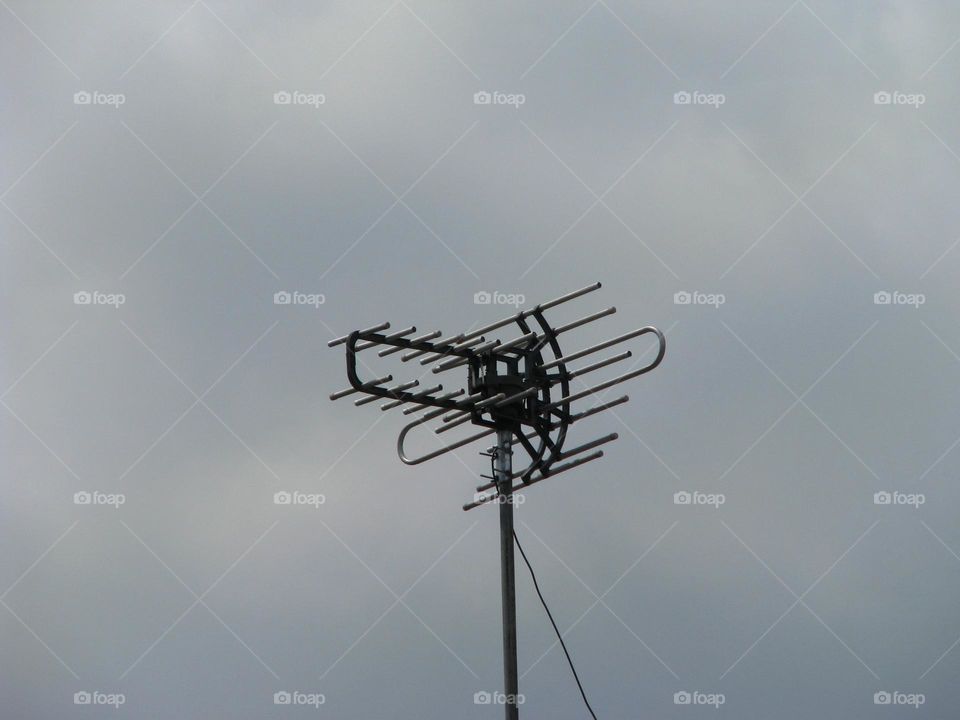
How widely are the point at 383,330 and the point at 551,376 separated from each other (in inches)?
87.0

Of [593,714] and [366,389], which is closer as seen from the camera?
[366,389]

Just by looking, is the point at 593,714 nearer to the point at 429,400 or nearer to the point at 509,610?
the point at 509,610

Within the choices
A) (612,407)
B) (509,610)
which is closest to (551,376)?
(612,407)

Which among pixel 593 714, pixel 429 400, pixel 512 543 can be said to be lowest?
pixel 593 714

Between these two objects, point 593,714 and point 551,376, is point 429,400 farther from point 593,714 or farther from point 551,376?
point 593,714

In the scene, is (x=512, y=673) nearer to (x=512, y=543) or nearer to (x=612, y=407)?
(x=512, y=543)

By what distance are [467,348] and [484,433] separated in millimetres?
1047

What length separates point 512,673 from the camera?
24.4 meters

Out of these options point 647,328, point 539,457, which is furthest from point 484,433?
point 647,328

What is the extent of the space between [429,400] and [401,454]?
1173mm

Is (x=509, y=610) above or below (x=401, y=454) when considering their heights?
below

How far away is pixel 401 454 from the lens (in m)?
25.4

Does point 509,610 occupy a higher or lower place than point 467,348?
lower

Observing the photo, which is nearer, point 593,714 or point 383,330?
point 383,330
